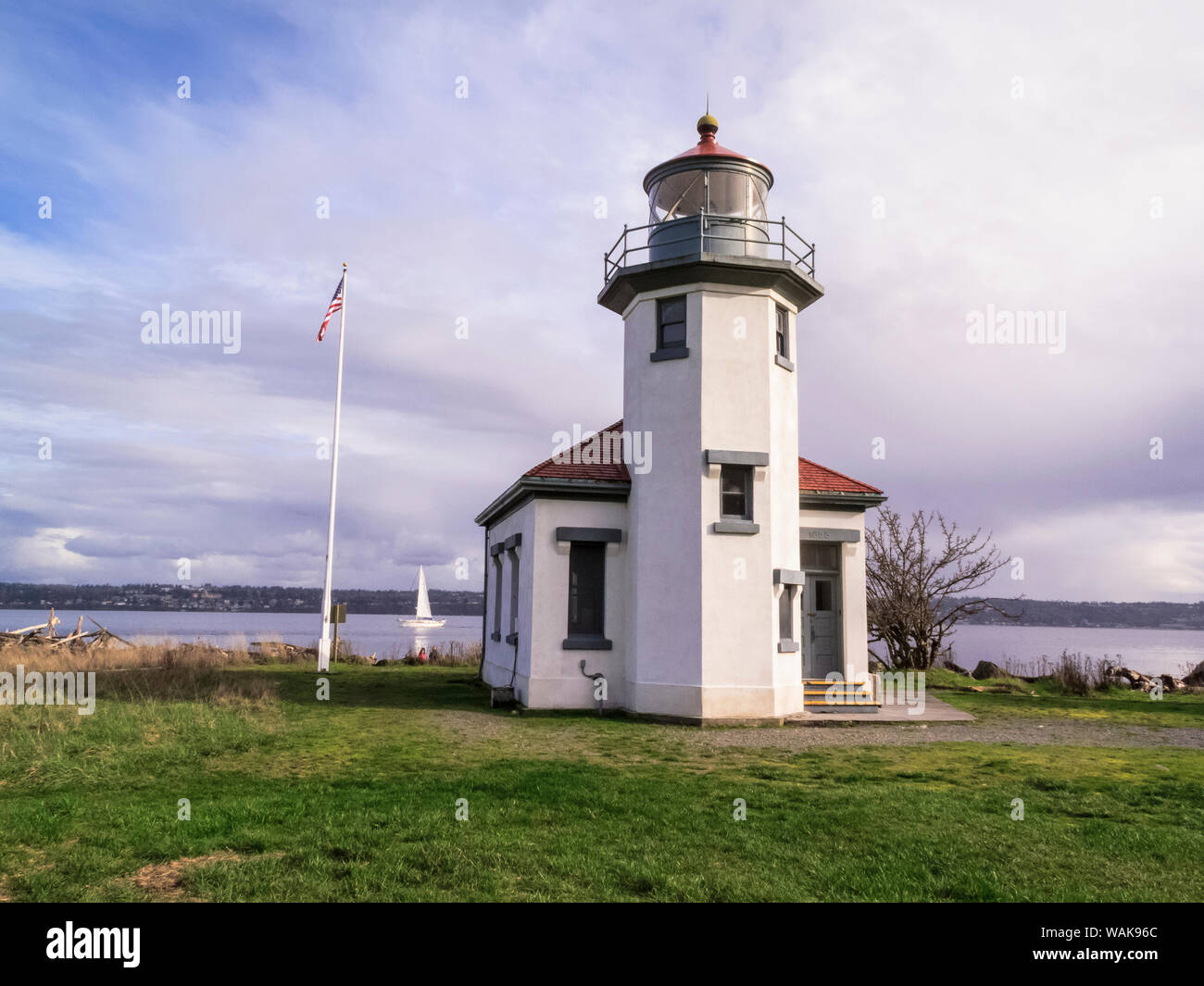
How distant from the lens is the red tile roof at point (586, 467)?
53.0ft

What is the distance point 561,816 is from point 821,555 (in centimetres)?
1189

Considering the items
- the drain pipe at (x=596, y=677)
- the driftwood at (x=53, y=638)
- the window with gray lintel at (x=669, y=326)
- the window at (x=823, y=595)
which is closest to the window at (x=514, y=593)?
the drain pipe at (x=596, y=677)

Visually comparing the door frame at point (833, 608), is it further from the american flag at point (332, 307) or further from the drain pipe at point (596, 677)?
the american flag at point (332, 307)

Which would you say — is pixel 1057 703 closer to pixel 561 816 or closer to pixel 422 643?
pixel 561 816

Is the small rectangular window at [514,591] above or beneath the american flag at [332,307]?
beneath

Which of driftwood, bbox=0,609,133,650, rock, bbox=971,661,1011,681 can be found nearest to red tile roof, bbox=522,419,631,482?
rock, bbox=971,661,1011,681

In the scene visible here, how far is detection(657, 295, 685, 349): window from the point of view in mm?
15570

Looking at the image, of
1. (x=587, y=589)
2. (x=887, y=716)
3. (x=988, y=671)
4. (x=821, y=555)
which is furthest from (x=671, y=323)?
(x=988, y=671)

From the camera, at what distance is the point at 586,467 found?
1664 cm

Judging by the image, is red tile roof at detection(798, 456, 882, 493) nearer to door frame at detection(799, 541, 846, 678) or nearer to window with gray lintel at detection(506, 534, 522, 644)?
door frame at detection(799, 541, 846, 678)

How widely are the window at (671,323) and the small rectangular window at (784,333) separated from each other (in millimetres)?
1936
